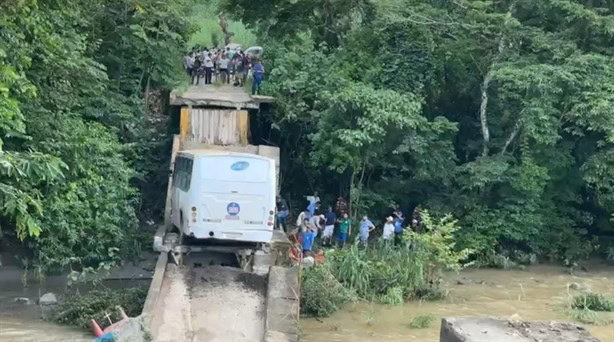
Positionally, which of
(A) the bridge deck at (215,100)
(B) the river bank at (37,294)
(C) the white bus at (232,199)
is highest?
(A) the bridge deck at (215,100)

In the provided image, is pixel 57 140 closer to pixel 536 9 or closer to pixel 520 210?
pixel 520 210

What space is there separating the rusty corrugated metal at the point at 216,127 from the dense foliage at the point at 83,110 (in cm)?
170

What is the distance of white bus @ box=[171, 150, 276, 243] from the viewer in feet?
58.6

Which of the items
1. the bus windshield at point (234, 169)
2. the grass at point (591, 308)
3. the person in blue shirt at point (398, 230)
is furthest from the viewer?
the person in blue shirt at point (398, 230)

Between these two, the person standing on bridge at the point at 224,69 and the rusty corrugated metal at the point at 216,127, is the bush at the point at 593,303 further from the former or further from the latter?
the person standing on bridge at the point at 224,69

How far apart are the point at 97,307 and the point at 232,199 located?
11.0 feet

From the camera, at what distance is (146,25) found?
2631 cm

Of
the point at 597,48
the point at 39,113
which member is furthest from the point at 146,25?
the point at 597,48

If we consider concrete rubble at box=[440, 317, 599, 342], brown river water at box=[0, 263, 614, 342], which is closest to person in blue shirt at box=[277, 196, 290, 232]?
brown river water at box=[0, 263, 614, 342]

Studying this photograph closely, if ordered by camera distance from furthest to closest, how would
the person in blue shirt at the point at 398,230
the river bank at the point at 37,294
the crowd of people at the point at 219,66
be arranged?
the crowd of people at the point at 219,66 < the person in blue shirt at the point at 398,230 < the river bank at the point at 37,294

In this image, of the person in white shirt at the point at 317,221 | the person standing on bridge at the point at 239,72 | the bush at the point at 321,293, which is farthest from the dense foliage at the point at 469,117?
the bush at the point at 321,293

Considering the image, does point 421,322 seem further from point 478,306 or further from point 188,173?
point 188,173

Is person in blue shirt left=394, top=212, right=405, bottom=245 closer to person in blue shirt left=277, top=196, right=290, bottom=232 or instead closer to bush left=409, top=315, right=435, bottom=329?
person in blue shirt left=277, top=196, right=290, bottom=232

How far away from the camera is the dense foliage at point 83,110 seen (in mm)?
17281
